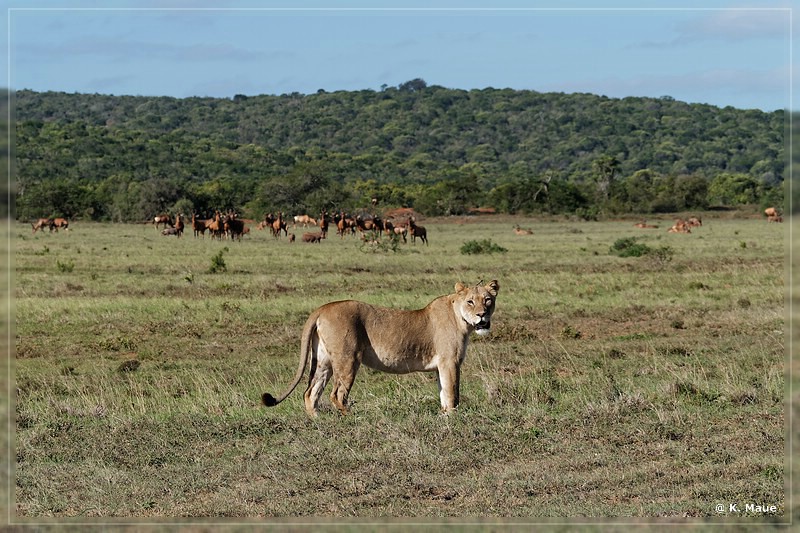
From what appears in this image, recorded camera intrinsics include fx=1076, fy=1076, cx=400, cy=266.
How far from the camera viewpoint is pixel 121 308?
18.6m

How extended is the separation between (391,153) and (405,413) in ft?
469

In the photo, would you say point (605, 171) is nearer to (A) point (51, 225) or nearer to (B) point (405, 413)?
(A) point (51, 225)

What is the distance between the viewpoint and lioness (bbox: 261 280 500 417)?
8.96 m

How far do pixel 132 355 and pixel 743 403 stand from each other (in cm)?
834

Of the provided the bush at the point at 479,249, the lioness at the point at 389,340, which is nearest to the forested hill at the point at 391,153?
the bush at the point at 479,249

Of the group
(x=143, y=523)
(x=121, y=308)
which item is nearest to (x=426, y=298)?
(x=121, y=308)

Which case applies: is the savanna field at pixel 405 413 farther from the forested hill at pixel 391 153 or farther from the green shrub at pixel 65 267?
the forested hill at pixel 391 153

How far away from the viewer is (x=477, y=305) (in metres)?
8.93

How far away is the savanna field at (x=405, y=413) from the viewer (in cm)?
640

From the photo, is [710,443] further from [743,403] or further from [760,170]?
[760,170]

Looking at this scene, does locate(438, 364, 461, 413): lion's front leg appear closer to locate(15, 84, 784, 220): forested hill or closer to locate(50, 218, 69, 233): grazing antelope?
locate(50, 218, 69, 233): grazing antelope

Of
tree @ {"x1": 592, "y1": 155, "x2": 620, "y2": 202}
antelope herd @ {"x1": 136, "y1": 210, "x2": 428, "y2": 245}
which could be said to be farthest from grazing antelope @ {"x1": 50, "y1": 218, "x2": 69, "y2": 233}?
tree @ {"x1": 592, "y1": 155, "x2": 620, "y2": 202}

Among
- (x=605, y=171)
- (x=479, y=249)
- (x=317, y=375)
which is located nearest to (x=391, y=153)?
(x=605, y=171)

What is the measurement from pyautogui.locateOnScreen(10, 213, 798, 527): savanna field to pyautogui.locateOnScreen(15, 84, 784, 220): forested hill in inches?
1952
